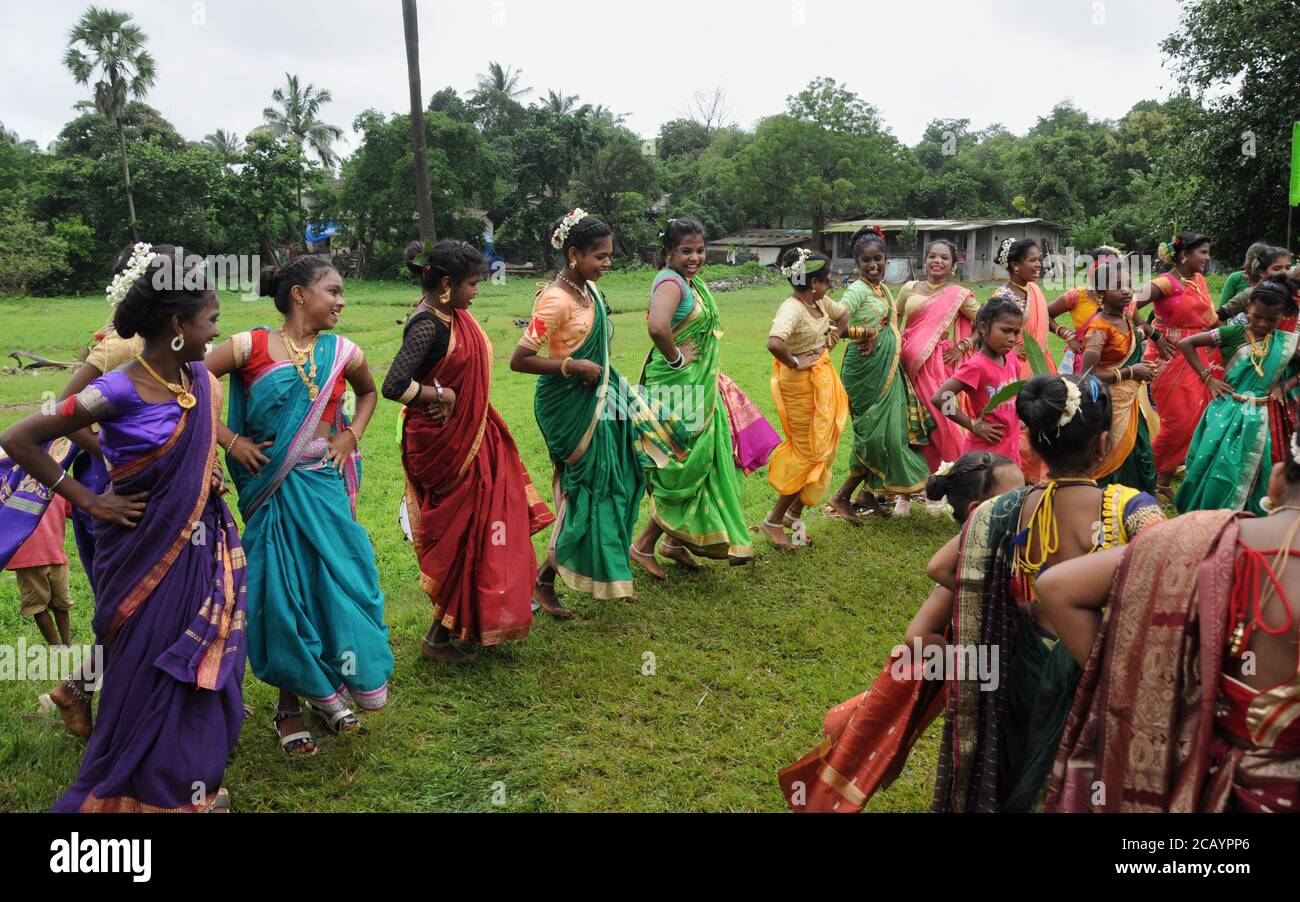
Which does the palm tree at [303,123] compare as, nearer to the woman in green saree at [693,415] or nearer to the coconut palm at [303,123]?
the coconut palm at [303,123]

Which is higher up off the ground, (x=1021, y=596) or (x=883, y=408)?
(x=883, y=408)

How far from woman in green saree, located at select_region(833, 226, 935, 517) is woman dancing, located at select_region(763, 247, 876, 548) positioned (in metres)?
0.38

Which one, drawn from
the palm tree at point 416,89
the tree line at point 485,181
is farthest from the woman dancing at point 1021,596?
the tree line at point 485,181

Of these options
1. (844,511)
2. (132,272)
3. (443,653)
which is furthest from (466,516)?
(844,511)

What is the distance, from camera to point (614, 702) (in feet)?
15.0

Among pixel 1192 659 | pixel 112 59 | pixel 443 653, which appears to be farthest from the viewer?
pixel 112 59

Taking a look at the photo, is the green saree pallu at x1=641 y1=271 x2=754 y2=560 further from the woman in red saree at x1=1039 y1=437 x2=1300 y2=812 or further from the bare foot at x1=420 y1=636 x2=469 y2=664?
the woman in red saree at x1=1039 y1=437 x2=1300 y2=812

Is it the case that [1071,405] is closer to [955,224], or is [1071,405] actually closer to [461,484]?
[461,484]

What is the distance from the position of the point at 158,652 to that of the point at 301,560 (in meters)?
0.78

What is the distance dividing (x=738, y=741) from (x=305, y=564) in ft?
6.60

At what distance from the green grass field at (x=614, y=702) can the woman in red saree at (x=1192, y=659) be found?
5.04 feet

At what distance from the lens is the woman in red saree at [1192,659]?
205 centimetres

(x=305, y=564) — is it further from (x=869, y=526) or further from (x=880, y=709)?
(x=869, y=526)

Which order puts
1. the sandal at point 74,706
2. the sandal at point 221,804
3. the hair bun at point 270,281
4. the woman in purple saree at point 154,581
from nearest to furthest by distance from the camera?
the woman in purple saree at point 154,581, the sandal at point 221,804, the sandal at point 74,706, the hair bun at point 270,281
